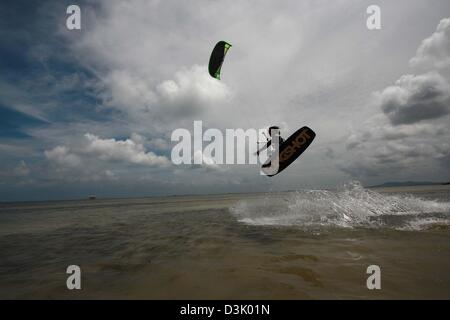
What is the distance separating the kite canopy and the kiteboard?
20.8 ft

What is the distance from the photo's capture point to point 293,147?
57.8ft

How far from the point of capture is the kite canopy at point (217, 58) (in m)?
16.7

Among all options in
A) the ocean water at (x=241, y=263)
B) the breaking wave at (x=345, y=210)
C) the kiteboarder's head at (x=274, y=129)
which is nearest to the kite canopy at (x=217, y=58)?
the kiteboarder's head at (x=274, y=129)

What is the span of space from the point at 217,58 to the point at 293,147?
300 inches

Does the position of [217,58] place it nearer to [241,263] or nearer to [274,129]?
[274,129]

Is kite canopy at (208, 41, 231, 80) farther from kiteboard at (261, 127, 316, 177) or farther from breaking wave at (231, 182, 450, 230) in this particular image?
breaking wave at (231, 182, 450, 230)

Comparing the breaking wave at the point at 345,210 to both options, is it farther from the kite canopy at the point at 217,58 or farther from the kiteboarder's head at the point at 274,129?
the kite canopy at the point at 217,58

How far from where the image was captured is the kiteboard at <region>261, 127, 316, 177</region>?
1758 cm

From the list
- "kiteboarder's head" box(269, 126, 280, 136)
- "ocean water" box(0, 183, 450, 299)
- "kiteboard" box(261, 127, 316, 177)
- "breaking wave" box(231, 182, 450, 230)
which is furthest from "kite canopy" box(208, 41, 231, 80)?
"ocean water" box(0, 183, 450, 299)

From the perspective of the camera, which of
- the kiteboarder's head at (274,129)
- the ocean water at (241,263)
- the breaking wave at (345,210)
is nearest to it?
the ocean water at (241,263)

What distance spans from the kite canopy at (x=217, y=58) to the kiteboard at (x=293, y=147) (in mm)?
6341
